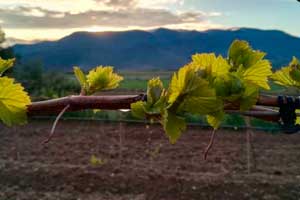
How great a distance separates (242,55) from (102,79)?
9 centimetres

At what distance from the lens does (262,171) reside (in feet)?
20.9

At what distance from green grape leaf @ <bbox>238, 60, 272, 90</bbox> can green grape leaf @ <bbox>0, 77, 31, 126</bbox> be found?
0.43 ft

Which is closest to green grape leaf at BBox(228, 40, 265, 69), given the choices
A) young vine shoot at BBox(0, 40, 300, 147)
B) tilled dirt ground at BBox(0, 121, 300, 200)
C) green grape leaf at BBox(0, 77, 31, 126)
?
young vine shoot at BBox(0, 40, 300, 147)

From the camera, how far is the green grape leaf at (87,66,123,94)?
334 millimetres

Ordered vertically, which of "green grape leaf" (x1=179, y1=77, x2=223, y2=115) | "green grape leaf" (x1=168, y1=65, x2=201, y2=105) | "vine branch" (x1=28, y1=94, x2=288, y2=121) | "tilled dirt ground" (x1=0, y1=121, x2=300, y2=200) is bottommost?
"tilled dirt ground" (x1=0, y1=121, x2=300, y2=200)

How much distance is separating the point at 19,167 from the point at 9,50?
8.56 metres

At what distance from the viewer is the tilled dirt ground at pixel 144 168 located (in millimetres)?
5375

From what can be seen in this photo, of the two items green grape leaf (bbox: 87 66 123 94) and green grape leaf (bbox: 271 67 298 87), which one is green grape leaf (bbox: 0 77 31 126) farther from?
green grape leaf (bbox: 271 67 298 87)

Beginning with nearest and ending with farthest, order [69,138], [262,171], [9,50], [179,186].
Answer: [179,186] < [262,171] < [69,138] < [9,50]

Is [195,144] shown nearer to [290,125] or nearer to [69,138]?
[69,138]

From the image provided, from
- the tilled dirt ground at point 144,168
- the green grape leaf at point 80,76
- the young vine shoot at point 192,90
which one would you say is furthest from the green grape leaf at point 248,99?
the tilled dirt ground at point 144,168

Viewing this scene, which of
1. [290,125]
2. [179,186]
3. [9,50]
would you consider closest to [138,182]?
[179,186]

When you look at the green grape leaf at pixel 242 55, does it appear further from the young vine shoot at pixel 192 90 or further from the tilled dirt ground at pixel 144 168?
the tilled dirt ground at pixel 144 168

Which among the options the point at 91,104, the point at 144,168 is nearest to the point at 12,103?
the point at 91,104
